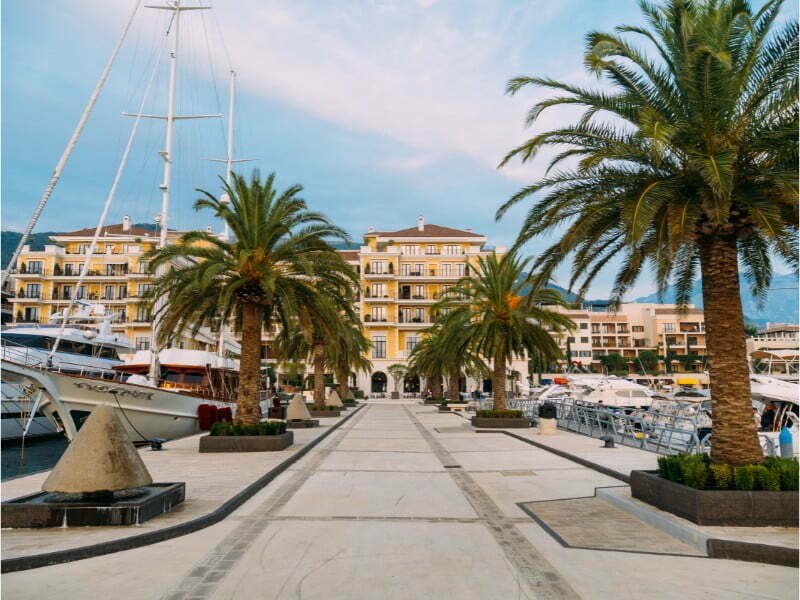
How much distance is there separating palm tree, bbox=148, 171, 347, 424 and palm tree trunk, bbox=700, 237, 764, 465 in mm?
10277

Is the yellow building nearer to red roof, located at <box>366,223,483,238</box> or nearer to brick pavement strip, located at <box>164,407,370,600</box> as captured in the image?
red roof, located at <box>366,223,483,238</box>

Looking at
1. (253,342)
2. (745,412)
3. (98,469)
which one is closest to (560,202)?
(745,412)

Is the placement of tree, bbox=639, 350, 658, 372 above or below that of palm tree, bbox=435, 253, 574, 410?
below

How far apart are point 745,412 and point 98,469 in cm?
851

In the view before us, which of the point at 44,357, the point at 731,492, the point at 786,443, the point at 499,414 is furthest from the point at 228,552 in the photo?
the point at 44,357

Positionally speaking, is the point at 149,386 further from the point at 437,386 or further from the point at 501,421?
the point at 437,386

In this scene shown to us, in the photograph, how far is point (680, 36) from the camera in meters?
9.44

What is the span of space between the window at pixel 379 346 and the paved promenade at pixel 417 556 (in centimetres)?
6779

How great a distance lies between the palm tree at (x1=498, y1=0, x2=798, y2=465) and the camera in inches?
330

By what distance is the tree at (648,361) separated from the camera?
105 meters

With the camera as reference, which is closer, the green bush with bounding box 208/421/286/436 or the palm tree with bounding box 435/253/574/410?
the green bush with bounding box 208/421/286/436

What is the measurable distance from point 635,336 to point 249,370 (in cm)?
11177

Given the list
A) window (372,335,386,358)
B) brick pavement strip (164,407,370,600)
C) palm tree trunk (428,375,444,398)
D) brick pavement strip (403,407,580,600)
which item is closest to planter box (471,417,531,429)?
brick pavement strip (403,407,580,600)

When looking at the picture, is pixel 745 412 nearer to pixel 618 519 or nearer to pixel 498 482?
pixel 618 519
